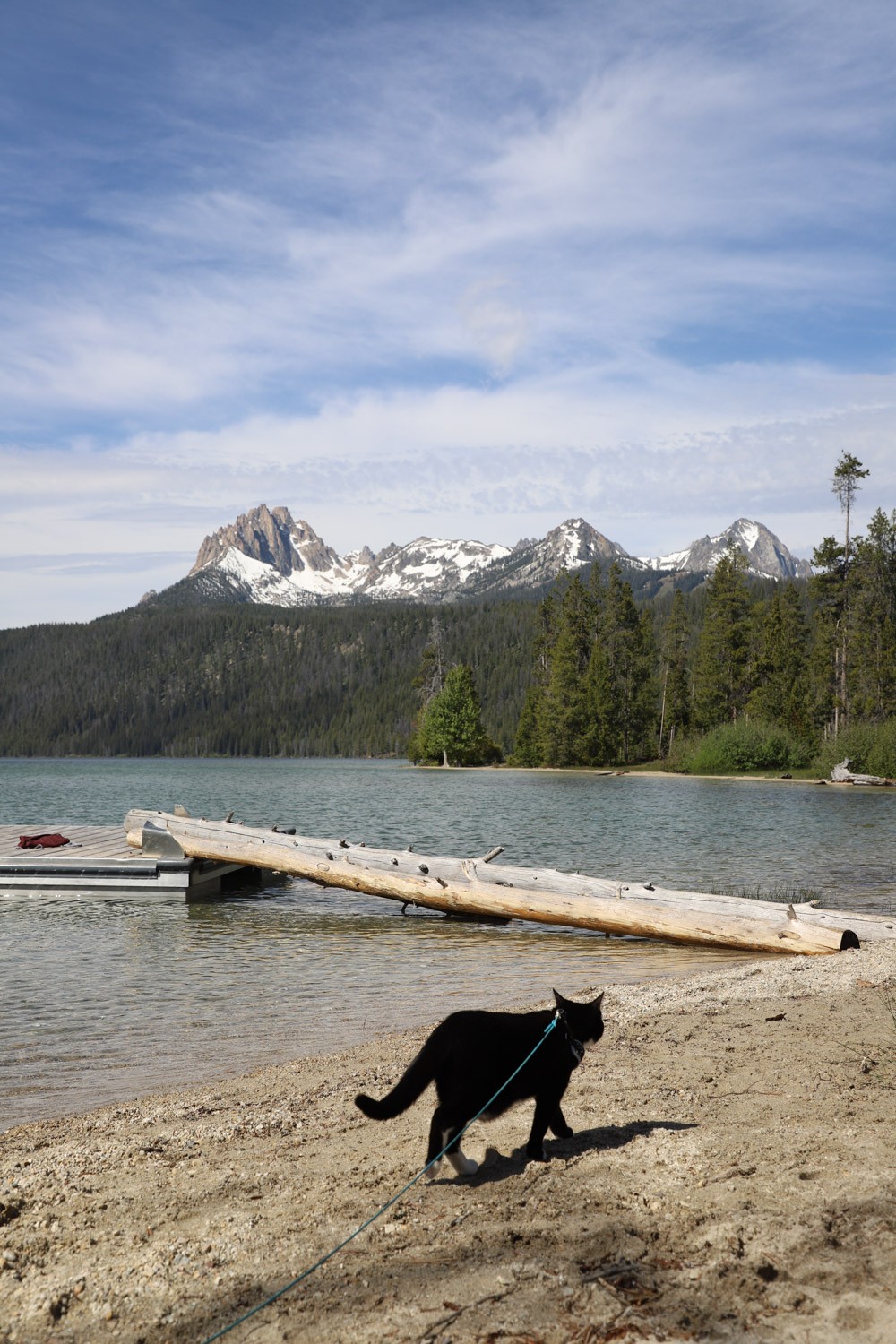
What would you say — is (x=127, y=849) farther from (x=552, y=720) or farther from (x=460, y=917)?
(x=552, y=720)

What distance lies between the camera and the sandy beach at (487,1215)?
386cm

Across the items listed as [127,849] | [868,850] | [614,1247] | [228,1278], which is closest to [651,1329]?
[614,1247]

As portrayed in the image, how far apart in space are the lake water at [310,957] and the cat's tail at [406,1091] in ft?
13.1

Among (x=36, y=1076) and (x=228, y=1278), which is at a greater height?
(x=228, y=1278)

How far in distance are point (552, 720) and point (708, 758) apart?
2145cm

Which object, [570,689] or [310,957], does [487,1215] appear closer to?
[310,957]

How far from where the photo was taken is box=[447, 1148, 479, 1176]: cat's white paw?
5422 millimetres

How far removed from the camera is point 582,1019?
6.02 meters

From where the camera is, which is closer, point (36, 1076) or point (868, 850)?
point (36, 1076)

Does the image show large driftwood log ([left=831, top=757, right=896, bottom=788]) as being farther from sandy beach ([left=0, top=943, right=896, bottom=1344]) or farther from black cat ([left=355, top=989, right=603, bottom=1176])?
black cat ([left=355, top=989, right=603, bottom=1176])

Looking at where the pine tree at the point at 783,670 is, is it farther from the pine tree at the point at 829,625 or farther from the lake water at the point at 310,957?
the lake water at the point at 310,957

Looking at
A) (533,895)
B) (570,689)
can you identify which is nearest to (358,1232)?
(533,895)

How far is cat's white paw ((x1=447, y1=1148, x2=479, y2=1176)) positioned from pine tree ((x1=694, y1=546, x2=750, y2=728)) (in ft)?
280

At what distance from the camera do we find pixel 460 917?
60.8 ft
